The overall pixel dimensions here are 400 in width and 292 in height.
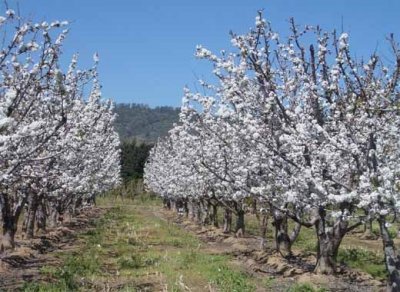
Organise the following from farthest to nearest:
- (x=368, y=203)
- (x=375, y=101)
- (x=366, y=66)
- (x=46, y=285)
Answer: (x=46, y=285), (x=366, y=66), (x=375, y=101), (x=368, y=203)

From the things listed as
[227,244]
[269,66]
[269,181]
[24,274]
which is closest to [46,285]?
[24,274]

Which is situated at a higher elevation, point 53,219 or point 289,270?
point 53,219

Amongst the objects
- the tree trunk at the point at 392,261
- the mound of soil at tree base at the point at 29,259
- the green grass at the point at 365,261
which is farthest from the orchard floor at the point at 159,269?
the tree trunk at the point at 392,261

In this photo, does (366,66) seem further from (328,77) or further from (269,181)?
(269,181)

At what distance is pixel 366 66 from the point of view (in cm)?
1259

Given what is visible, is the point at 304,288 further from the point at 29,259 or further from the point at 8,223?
A: the point at 8,223

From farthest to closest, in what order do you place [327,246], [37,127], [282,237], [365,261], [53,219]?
[53,219] → [282,237] → [365,261] → [327,246] → [37,127]

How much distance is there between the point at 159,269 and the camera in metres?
17.5

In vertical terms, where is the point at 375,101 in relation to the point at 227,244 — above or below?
above

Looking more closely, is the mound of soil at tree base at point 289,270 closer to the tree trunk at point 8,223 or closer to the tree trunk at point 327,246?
the tree trunk at point 327,246

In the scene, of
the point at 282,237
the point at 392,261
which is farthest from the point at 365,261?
the point at 392,261

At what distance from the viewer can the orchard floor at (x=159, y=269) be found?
14523mm

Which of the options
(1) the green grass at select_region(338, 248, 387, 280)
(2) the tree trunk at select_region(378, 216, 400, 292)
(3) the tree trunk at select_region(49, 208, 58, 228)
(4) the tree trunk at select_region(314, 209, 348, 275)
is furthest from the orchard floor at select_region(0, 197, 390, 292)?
(3) the tree trunk at select_region(49, 208, 58, 228)

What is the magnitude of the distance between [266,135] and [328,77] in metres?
2.07
